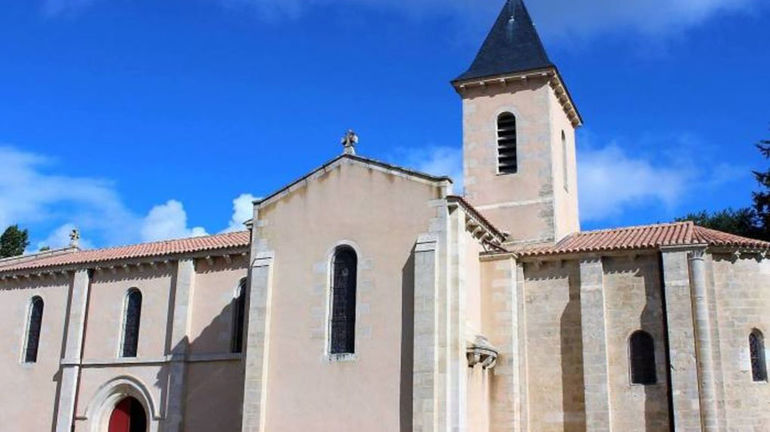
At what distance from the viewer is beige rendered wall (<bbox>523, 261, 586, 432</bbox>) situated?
2092 centimetres

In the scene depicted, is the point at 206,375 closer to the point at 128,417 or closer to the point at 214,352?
the point at 214,352

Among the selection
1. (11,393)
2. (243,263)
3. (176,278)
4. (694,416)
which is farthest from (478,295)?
(11,393)

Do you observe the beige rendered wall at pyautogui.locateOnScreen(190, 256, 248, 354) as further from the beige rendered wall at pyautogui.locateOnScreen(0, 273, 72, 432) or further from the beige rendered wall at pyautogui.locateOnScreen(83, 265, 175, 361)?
the beige rendered wall at pyautogui.locateOnScreen(0, 273, 72, 432)

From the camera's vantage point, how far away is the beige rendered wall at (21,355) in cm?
2650

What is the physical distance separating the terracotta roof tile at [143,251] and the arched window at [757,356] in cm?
1424

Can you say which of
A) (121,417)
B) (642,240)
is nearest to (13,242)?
(121,417)

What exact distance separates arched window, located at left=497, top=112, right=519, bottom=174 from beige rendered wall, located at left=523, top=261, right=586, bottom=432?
481cm

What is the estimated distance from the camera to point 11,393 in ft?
89.5

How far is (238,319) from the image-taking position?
2428 centimetres

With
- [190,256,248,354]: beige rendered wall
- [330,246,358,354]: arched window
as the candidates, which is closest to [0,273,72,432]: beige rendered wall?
[190,256,248,354]: beige rendered wall

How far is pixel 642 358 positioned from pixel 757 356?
273 centimetres

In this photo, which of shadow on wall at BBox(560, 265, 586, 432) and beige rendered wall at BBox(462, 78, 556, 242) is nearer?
shadow on wall at BBox(560, 265, 586, 432)

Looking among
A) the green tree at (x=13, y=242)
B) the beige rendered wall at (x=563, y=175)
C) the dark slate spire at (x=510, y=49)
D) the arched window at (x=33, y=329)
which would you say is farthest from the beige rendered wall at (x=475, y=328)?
the green tree at (x=13, y=242)

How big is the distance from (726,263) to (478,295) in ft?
20.7
